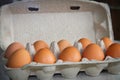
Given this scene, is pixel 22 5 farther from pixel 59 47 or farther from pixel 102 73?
pixel 102 73

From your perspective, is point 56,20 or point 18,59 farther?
point 56,20

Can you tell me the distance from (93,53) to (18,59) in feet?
0.76

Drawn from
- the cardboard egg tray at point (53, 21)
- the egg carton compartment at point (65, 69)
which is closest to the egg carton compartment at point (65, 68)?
the egg carton compartment at point (65, 69)

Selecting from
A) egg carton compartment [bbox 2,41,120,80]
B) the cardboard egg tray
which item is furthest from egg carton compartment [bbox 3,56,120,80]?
the cardboard egg tray

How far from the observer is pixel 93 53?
29.0 inches

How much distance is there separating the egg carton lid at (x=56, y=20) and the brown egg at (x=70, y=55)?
391 millimetres

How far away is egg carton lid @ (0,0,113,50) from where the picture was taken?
110 centimetres

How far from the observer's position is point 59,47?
0.80 meters

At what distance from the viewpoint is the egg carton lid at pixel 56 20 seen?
110 cm

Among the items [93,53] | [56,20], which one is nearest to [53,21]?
[56,20]

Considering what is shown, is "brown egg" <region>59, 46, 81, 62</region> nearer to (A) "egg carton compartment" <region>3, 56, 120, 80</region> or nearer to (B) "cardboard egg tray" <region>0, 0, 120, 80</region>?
(A) "egg carton compartment" <region>3, 56, 120, 80</region>

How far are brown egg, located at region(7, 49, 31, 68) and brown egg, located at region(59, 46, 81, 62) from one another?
108 millimetres

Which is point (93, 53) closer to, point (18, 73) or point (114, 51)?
point (114, 51)

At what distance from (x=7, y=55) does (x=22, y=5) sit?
0.38 metres
